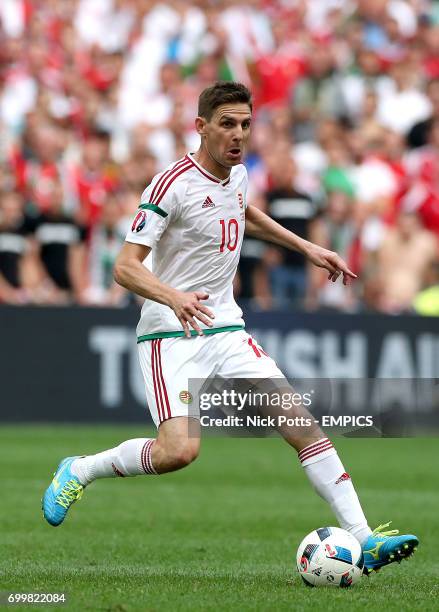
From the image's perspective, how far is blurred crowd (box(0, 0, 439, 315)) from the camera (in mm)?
16797

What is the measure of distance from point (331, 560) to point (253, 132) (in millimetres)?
11873

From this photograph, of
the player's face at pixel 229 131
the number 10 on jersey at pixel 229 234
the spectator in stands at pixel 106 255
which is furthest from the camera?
the spectator in stands at pixel 106 255

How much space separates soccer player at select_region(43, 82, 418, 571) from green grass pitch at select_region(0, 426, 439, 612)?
0.51 metres

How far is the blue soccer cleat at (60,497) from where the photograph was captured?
25.5 feet

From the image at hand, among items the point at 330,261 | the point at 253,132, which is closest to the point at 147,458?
the point at 330,261

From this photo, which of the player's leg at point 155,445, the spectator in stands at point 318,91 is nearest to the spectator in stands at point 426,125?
the spectator in stands at point 318,91

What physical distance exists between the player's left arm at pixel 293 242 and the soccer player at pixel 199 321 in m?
0.01

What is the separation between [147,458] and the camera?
747 cm

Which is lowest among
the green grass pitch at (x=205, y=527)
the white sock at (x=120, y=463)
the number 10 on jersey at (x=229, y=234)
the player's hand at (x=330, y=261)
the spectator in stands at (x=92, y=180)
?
the green grass pitch at (x=205, y=527)

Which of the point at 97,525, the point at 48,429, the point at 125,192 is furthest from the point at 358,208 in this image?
the point at 97,525

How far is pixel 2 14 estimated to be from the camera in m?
20.4

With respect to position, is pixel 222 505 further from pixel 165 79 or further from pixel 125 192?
pixel 165 79

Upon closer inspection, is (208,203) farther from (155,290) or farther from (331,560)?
(331,560)
